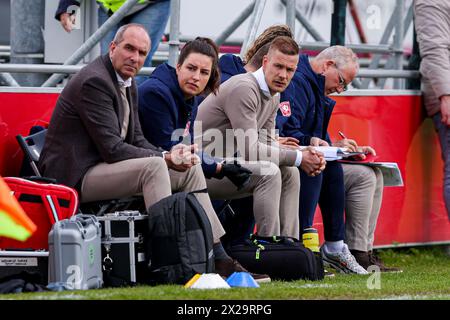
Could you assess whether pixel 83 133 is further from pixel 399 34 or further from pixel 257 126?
pixel 399 34

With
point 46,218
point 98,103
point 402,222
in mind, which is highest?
point 98,103

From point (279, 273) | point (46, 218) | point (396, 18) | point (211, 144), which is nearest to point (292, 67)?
point (211, 144)

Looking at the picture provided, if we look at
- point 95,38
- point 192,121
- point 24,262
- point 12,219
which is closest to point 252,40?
point 95,38

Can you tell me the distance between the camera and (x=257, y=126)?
26.7 feet

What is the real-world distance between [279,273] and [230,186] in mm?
622

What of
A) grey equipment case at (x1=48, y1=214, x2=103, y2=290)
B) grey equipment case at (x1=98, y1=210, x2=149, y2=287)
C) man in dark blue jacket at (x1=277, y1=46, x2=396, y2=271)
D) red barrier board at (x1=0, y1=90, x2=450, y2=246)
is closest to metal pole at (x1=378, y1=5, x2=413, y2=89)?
red barrier board at (x1=0, y1=90, x2=450, y2=246)

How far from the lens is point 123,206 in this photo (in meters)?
7.41

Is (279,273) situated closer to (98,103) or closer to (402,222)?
(98,103)

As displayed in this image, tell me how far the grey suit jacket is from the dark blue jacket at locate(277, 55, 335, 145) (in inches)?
63.6

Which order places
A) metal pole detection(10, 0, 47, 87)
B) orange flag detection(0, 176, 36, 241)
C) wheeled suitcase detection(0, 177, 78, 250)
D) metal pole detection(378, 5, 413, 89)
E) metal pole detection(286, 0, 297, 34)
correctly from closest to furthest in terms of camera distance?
orange flag detection(0, 176, 36, 241)
wheeled suitcase detection(0, 177, 78, 250)
metal pole detection(10, 0, 47, 87)
metal pole detection(286, 0, 297, 34)
metal pole detection(378, 5, 413, 89)

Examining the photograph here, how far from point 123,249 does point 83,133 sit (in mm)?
695

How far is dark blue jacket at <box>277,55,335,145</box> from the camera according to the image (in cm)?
859

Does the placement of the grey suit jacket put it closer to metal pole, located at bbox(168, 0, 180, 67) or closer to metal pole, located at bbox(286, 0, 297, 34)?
metal pole, located at bbox(168, 0, 180, 67)

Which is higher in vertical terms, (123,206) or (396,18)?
(396,18)
